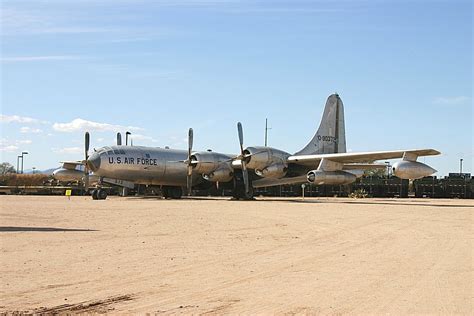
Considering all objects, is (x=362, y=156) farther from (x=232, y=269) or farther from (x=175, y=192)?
(x=232, y=269)

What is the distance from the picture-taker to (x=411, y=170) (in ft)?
130

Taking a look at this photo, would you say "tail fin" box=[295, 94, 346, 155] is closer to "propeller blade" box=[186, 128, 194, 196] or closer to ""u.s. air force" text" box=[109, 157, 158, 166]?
"propeller blade" box=[186, 128, 194, 196]

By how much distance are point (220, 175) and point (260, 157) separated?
469 centimetres

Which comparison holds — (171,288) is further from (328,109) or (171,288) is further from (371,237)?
(328,109)

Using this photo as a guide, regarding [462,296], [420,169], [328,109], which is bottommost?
[462,296]

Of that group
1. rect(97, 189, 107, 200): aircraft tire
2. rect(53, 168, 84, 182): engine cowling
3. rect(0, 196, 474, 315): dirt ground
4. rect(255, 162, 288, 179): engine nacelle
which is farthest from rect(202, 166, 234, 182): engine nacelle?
rect(0, 196, 474, 315): dirt ground

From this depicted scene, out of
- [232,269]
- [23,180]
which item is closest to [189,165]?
[232,269]

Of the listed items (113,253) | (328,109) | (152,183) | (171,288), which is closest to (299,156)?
(328,109)

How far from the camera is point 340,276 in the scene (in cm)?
1108

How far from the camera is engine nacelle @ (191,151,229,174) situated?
160ft

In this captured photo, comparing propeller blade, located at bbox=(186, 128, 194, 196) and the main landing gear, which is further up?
propeller blade, located at bbox=(186, 128, 194, 196)

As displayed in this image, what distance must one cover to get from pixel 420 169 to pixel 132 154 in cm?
1958

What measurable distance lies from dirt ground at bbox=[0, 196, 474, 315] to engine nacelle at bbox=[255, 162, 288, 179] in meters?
25.2

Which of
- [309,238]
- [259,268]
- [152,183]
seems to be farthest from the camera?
[152,183]
